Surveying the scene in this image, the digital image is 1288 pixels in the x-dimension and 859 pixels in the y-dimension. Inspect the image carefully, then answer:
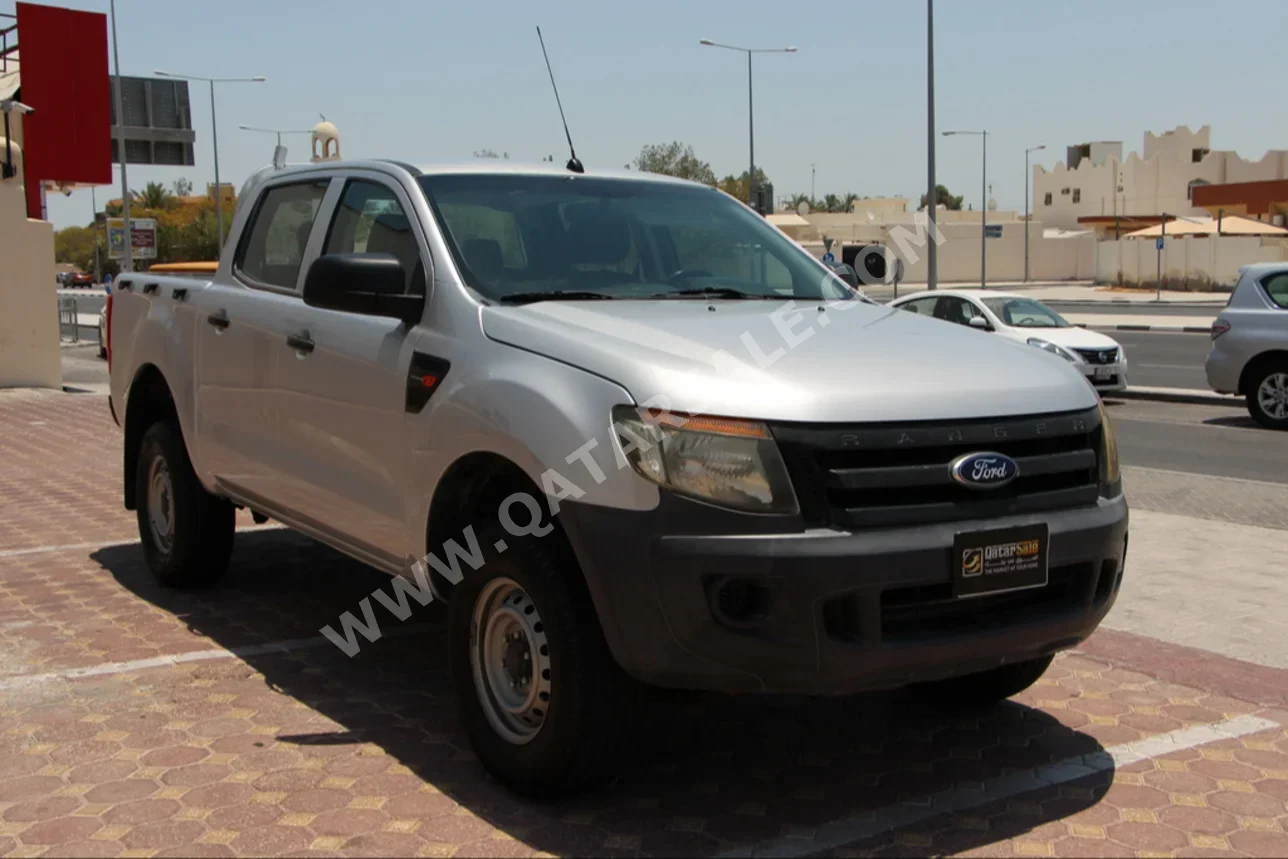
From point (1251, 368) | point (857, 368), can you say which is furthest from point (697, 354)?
point (1251, 368)

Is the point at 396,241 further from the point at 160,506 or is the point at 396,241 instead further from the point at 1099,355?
the point at 1099,355

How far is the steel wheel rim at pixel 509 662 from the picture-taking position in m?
4.03

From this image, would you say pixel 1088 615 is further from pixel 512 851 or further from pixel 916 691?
pixel 512 851

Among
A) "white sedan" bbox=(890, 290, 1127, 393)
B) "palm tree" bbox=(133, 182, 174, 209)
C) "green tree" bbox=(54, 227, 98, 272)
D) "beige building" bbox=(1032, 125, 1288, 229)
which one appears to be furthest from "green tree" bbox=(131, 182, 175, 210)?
"white sedan" bbox=(890, 290, 1127, 393)

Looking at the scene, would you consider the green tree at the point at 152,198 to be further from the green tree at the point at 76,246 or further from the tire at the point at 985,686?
the tire at the point at 985,686

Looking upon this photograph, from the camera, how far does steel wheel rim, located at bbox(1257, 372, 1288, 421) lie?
1493 centimetres

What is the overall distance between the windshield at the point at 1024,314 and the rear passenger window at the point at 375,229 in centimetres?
1474

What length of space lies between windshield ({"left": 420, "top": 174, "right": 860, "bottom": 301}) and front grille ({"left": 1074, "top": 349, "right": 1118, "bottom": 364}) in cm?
1299

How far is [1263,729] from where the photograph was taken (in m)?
4.93

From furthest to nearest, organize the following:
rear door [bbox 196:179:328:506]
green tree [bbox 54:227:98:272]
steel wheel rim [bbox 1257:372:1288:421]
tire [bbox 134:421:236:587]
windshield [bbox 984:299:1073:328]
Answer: green tree [bbox 54:227:98:272]
windshield [bbox 984:299:1073:328]
steel wheel rim [bbox 1257:372:1288:421]
tire [bbox 134:421:236:587]
rear door [bbox 196:179:328:506]

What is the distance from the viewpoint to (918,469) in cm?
375

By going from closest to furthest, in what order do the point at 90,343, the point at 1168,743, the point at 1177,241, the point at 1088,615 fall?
the point at 1088,615 < the point at 1168,743 < the point at 90,343 < the point at 1177,241

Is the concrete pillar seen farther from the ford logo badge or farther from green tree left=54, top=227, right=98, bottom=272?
green tree left=54, top=227, right=98, bottom=272

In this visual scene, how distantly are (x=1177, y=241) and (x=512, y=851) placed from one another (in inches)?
2367
